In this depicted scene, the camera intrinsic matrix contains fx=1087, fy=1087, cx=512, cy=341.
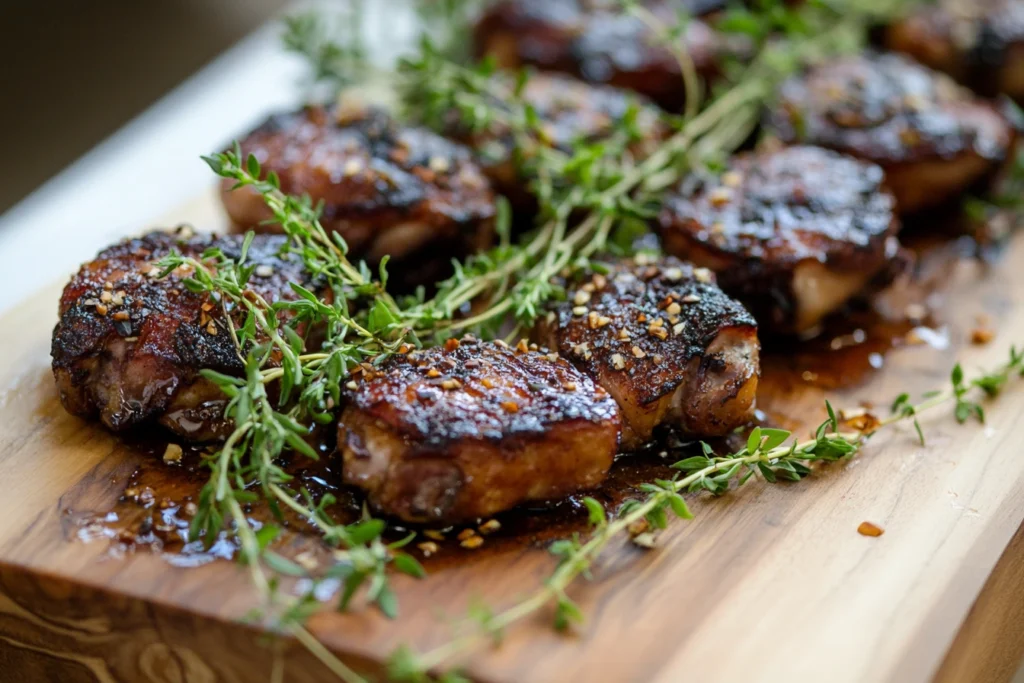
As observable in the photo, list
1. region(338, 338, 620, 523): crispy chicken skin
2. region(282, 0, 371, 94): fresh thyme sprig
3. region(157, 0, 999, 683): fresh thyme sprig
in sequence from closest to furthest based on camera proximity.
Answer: region(157, 0, 999, 683): fresh thyme sprig
region(338, 338, 620, 523): crispy chicken skin
region(282, 0, 371, 94): fresh thyme sprig

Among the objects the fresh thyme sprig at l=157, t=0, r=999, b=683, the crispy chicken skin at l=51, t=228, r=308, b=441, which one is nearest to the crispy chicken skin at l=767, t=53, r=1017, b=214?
the fresh thyme sprig at l=157, t=0, r=999, b=683

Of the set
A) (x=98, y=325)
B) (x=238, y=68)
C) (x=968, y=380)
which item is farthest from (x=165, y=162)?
(x=968, y=380)

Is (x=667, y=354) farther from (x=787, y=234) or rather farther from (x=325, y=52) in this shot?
(x=325, y=52)

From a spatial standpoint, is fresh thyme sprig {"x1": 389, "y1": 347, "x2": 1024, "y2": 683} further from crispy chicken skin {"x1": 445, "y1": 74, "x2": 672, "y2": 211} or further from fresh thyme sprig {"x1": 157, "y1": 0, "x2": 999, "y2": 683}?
crispy chicken skin {"x1": 445, "y1": 74, "x2": 672, "y2": 211}

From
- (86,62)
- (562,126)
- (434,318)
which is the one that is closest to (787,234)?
(562,126)

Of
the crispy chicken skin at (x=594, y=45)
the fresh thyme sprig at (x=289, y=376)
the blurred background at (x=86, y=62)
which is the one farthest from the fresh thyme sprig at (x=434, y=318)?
the blurred background at (x=86, y=62)

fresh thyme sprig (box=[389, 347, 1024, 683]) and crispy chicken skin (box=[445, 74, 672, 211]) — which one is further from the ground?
crispy chicken skin (box=[445, 74, 672, 211])
